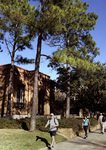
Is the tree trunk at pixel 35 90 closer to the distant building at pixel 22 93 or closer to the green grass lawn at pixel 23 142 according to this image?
the green grass lawn at pixel 23 142

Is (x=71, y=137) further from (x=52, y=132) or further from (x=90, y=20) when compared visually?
(x=90, y=20)

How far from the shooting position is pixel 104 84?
23.8 metres

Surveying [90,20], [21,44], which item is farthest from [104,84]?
[21,44]

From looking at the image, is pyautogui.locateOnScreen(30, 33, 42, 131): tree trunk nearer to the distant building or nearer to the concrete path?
the concrete path

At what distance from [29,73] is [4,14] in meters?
11.3

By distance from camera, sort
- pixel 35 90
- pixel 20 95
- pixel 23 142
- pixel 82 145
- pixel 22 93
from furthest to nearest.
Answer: pixel 22 93 < pixel 20 95 < pixel 35 90 < pixel 82 145 < pixel 23 142

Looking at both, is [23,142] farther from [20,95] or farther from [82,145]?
[20,95]

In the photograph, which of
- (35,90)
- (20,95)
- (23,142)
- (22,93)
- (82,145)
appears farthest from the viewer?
(22,93)

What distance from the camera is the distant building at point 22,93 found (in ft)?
68.1

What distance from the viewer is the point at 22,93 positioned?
75.3 feet

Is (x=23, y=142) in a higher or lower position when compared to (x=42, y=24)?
lower

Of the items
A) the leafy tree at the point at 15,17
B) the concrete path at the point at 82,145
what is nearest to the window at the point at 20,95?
the leafy tree at the point at 15,17

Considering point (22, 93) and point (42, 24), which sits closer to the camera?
point (42, 24)

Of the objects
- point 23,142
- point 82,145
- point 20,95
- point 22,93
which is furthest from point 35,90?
point 22,93
